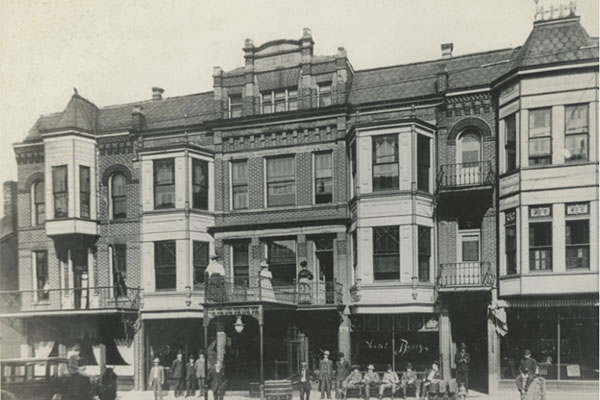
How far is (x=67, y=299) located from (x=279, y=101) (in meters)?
11.9

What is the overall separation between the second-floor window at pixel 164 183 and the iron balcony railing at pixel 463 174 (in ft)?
33.9

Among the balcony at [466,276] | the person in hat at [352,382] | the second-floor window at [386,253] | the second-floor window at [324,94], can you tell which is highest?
the second-floor window at [324,94]

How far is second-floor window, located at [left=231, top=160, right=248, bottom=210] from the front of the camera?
81.5 ft

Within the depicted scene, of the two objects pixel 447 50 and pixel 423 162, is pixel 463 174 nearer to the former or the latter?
pixel 423 162

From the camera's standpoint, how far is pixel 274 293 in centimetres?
Result: 2144

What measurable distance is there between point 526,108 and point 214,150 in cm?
1205

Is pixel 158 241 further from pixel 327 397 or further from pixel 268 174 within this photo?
pixel 327 397

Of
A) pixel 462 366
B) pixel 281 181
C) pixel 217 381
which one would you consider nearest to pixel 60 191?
pixel 281 181

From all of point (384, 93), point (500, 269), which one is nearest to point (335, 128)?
point (384, 93)

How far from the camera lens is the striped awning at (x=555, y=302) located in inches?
717

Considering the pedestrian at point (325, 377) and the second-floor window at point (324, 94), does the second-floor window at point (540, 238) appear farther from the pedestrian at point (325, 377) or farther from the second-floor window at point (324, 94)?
the second-floor window at point (324, 94)

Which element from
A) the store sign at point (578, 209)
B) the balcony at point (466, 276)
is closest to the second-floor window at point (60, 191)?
the balcony at point (466, 276)

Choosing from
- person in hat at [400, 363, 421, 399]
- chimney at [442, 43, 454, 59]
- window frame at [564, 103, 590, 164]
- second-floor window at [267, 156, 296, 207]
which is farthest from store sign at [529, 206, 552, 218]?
second-floor window at [267, 156, 296, 207]

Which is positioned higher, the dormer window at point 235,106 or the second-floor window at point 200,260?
the dormer window at point 235,106
